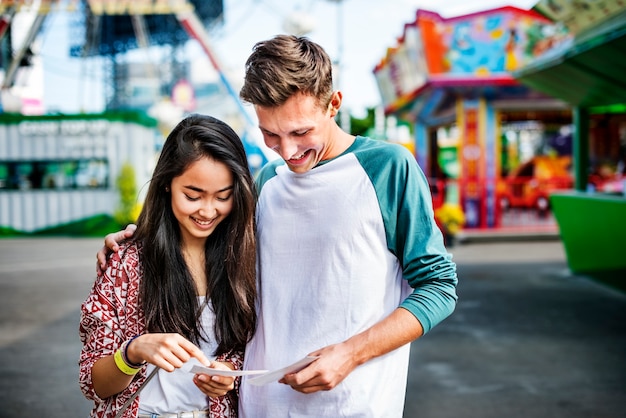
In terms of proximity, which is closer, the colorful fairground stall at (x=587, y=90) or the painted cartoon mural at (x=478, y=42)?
the colorful fairground stall at (x=587, y=90)

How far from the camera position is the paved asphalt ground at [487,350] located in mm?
4523

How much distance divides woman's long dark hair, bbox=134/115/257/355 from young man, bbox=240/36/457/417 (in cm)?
10

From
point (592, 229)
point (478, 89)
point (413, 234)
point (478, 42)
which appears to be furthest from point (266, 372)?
point (478, 42)

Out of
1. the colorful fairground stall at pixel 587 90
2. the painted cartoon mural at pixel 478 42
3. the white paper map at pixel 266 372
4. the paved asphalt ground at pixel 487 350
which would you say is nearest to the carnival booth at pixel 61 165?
the painted cartoon mural at pixel 478 42

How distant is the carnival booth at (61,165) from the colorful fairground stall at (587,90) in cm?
1122

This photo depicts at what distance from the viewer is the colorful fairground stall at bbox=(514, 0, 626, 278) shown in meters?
7.01

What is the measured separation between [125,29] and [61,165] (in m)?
18.2

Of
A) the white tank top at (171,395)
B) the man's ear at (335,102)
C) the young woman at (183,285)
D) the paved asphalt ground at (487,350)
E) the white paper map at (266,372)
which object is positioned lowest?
the paved asphalt ground at (487,350)

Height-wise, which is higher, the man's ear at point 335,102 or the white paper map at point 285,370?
the man's ear at point 335,102

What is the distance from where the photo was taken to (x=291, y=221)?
1679mm

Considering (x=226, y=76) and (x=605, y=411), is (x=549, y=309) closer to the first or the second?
(x=605, y=411)

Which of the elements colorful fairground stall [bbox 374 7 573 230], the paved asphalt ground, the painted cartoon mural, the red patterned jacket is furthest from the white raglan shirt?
the painted cartoon mural

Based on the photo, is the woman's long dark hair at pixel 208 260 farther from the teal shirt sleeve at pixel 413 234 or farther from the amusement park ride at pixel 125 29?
the amusement park ride at pixel 125 29

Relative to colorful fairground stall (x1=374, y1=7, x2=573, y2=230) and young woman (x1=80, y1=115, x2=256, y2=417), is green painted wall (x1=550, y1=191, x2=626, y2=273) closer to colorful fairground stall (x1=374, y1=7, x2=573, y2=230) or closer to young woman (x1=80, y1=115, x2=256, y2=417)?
colorful fairground stall (x1=374, y1=7, x2=573, y2=230)
